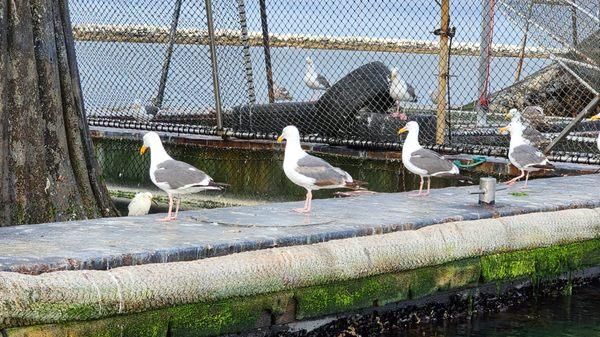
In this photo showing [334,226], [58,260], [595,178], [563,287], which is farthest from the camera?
[595,178]

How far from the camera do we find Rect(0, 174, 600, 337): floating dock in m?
6.75

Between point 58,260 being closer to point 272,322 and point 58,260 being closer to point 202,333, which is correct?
point 202,333

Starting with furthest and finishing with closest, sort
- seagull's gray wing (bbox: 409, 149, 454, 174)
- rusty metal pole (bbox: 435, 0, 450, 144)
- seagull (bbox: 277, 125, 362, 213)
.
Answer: rusty metal pole (bbox: 435, 0, 450, 144), seagull's gray wing (bbox: 409, 149, 454, 174), seagull (bbox: 277, 125, 362, 213)

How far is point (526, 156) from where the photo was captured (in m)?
11.8

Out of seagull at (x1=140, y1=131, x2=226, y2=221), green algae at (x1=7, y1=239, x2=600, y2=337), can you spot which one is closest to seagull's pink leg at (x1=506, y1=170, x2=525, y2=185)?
green algae at (x1=7, y1=239, x2=600, y2=337)

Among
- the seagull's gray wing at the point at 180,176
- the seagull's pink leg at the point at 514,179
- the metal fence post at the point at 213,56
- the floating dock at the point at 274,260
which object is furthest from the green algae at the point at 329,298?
the metal fence post at the point at 213,56

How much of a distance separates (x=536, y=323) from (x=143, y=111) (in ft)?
27.8

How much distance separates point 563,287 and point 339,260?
308 cm

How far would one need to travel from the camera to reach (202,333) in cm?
744

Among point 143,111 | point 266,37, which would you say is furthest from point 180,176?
point 143,111

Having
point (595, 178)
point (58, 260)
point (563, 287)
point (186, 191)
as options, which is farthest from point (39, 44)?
point (595, 178)

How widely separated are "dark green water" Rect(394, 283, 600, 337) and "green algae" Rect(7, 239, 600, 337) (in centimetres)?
26

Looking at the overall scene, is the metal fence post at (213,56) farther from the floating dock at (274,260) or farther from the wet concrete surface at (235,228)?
the floating dock at (274,260)

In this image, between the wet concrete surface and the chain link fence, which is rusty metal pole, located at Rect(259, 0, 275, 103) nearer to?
the chain link fence
